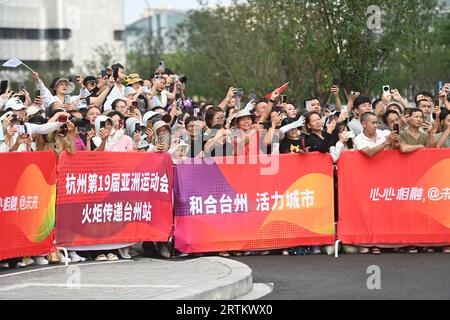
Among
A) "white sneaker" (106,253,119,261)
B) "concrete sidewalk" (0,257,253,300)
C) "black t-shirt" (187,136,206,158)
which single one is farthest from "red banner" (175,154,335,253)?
"concrete sidewalk" (0,257,253,300)

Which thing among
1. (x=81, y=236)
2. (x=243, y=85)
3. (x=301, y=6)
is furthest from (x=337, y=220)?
(x=243, y=85)

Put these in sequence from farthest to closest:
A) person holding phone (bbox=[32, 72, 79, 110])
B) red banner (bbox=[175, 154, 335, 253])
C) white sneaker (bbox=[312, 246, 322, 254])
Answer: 1. person holding phone (bbox=[32, 72, 79, 110])
2. white sneaker (bbox=[312, 246, 322, 254])
3. red banner (bbox=[175, 154, 335, 253])

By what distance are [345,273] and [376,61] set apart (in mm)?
13117

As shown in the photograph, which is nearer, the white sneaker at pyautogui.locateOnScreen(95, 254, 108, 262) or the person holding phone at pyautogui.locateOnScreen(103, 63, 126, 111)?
the white sneaker at pyautogui.locateOnScreen(95, 254, 108, 262)

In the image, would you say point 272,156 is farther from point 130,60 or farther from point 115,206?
point 130,60

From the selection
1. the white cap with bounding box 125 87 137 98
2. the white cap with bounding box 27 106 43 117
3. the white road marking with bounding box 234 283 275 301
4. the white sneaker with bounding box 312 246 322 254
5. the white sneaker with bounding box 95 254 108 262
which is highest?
the white cap with bounding box 125 87 137 98

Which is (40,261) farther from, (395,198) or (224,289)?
(395,198)

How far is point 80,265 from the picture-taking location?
13.7 metres

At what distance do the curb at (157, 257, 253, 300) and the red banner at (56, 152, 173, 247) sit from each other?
7.84 feet

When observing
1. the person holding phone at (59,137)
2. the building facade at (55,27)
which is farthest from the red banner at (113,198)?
the building facade at (55,27)

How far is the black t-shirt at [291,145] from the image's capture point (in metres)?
15.3

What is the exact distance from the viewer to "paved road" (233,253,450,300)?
11492 millimetres

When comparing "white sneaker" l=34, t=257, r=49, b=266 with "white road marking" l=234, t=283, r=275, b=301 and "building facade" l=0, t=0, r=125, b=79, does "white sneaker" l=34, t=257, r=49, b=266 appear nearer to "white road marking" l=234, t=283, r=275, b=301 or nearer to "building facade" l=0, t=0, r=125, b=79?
"white road marking" l=234, t=283, r=275, b=301

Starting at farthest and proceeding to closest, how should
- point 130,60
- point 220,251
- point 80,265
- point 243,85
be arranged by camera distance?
point 130,60
point 243,85
point 220,251
point 80,265
